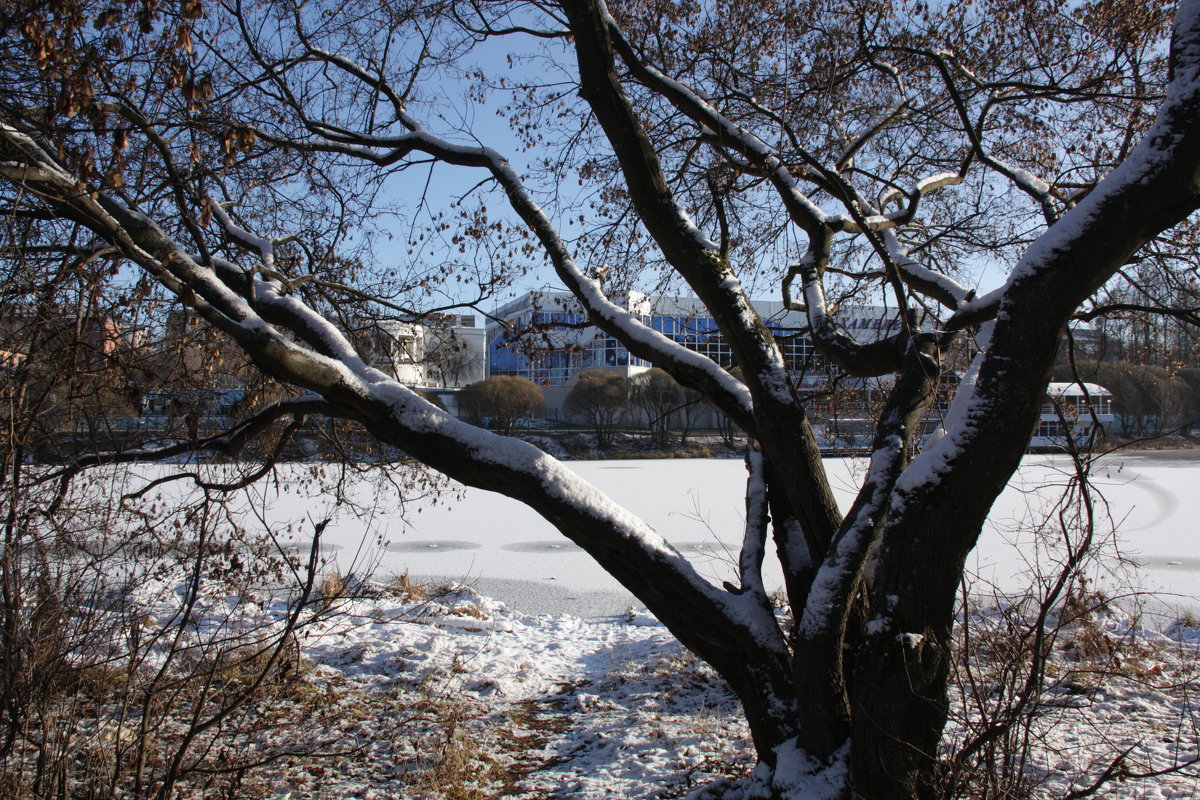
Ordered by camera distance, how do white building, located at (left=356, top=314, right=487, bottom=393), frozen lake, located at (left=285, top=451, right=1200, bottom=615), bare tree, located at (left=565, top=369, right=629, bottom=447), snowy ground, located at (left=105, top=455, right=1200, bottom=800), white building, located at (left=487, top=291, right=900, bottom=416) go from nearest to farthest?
snowy ground, located at (left=105, top=455, right=1200, bottom=800), white building, located at (left=487, top=291, right=900, bottom=416), white building, located at (left=356, top=314, right=487, bottom=393), frozen lake, located at (left=285, top=451, right=1200, bottom=615), bare tree, located at (left=565, top=369, right=629, bottom=447)

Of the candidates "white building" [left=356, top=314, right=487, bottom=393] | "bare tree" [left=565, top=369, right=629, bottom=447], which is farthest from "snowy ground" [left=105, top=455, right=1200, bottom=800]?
"bare tree" [left=565, top=369, right=629, bottom=447]

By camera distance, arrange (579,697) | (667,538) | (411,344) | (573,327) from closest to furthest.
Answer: (573,327) < (579,697) < (411,344) < (667,538)

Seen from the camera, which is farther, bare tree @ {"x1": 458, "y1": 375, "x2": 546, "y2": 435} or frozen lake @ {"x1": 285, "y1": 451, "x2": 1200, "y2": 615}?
bare tree @ {"x1": 458, "y1": 375, "x2": 546, "y2": 435}

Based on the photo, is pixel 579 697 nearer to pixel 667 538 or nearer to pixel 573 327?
pixel 573 327

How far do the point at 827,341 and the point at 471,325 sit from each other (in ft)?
17.1

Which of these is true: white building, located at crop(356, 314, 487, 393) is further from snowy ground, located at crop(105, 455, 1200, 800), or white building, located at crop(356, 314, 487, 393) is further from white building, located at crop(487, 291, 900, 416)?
snowy ground, located at crop(105, 455, 1200, 800)

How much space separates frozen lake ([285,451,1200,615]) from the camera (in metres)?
8.58

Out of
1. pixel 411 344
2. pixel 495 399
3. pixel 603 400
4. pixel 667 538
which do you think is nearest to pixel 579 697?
pixel 411 344

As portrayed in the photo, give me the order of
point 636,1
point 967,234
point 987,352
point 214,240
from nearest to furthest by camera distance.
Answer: point 987,352, point 636,1, point 214,240, point 967,234

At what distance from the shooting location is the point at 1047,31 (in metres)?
5.82

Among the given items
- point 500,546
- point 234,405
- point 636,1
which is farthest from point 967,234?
point 500,546

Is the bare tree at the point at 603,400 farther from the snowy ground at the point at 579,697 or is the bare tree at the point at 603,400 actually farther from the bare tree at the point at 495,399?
the snowy ground at the point at 579,697

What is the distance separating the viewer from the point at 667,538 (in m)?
13.1

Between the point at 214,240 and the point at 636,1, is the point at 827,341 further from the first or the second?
the point at 214,240
